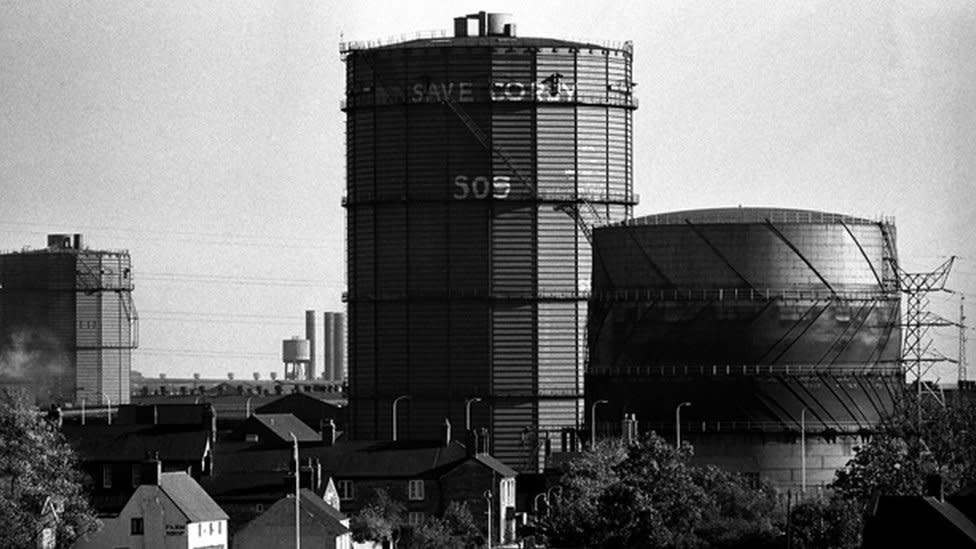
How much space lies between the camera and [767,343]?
130m

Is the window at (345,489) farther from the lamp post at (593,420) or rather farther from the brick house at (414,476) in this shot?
the lamp post at (593,420)

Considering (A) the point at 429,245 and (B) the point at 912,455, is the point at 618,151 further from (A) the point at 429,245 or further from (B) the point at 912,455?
(B) the point at 912,455

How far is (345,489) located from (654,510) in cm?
2279

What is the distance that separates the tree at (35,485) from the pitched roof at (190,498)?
239 inches

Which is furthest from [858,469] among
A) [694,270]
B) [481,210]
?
[481,210]

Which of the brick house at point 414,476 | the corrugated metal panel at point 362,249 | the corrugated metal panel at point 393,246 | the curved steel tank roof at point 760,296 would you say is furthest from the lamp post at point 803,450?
the corrugated metal panel at point 362,249

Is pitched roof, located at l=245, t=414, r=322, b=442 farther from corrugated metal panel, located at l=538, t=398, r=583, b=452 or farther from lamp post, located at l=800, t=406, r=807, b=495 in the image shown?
lamp post, located at l=800, t=406, r=807, b=495

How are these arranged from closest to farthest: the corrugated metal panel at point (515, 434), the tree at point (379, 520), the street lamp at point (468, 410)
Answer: the tree at point (379, 520) → the street lamp at point (468, 410) → the corrugated metal panel at point (515, 434)

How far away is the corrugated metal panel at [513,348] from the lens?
143 meters

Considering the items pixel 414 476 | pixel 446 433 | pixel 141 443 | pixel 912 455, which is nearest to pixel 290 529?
pixel 414 476

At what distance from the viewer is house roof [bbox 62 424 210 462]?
122625 millimetres

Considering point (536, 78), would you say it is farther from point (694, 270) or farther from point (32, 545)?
point (32, 545)

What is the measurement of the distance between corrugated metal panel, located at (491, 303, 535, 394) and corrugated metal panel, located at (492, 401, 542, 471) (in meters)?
0.89

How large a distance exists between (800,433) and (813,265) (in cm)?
748
